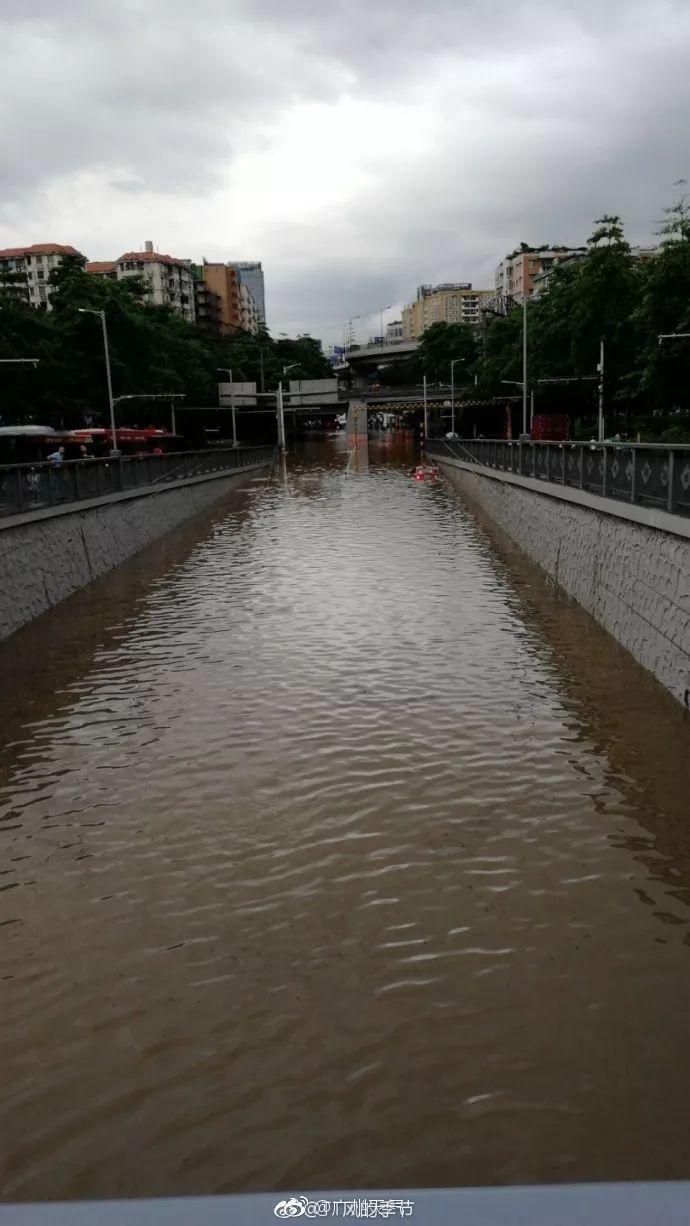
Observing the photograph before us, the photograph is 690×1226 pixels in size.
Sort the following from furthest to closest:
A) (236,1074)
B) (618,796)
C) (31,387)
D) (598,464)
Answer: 1. (31,387)
2. (598,464)
3. (618,796)
4. (236,1074)

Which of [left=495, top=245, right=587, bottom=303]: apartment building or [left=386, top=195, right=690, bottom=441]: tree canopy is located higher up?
[left=495, top=245, right=587, bottom=303]: apartment building

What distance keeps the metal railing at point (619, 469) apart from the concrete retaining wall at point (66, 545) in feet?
31.7

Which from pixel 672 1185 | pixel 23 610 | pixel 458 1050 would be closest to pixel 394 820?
pixel 458 1050

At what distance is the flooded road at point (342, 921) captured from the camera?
15.8ft

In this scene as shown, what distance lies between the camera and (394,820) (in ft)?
28.2

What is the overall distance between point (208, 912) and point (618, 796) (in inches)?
159

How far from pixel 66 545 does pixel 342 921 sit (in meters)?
15.8

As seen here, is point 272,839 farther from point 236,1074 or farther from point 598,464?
point 598,464

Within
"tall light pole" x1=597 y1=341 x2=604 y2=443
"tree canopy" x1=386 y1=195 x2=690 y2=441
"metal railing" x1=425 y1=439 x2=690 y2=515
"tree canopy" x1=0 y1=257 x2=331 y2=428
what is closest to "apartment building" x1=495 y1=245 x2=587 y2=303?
"tree canopy" x1=386 y1=195 x2=690 y2=441

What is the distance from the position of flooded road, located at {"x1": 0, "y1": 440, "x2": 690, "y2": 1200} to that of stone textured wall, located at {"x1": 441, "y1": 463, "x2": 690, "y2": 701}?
59 cm

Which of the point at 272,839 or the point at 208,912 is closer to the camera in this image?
the point at 208,912

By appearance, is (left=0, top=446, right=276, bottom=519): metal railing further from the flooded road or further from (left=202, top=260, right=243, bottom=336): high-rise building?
(left=202, top=260, right=243, bottom=336): high-rise building

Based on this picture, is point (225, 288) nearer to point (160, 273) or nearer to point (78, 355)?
point (160, 273)

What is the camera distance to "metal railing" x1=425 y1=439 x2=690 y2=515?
12.1m
